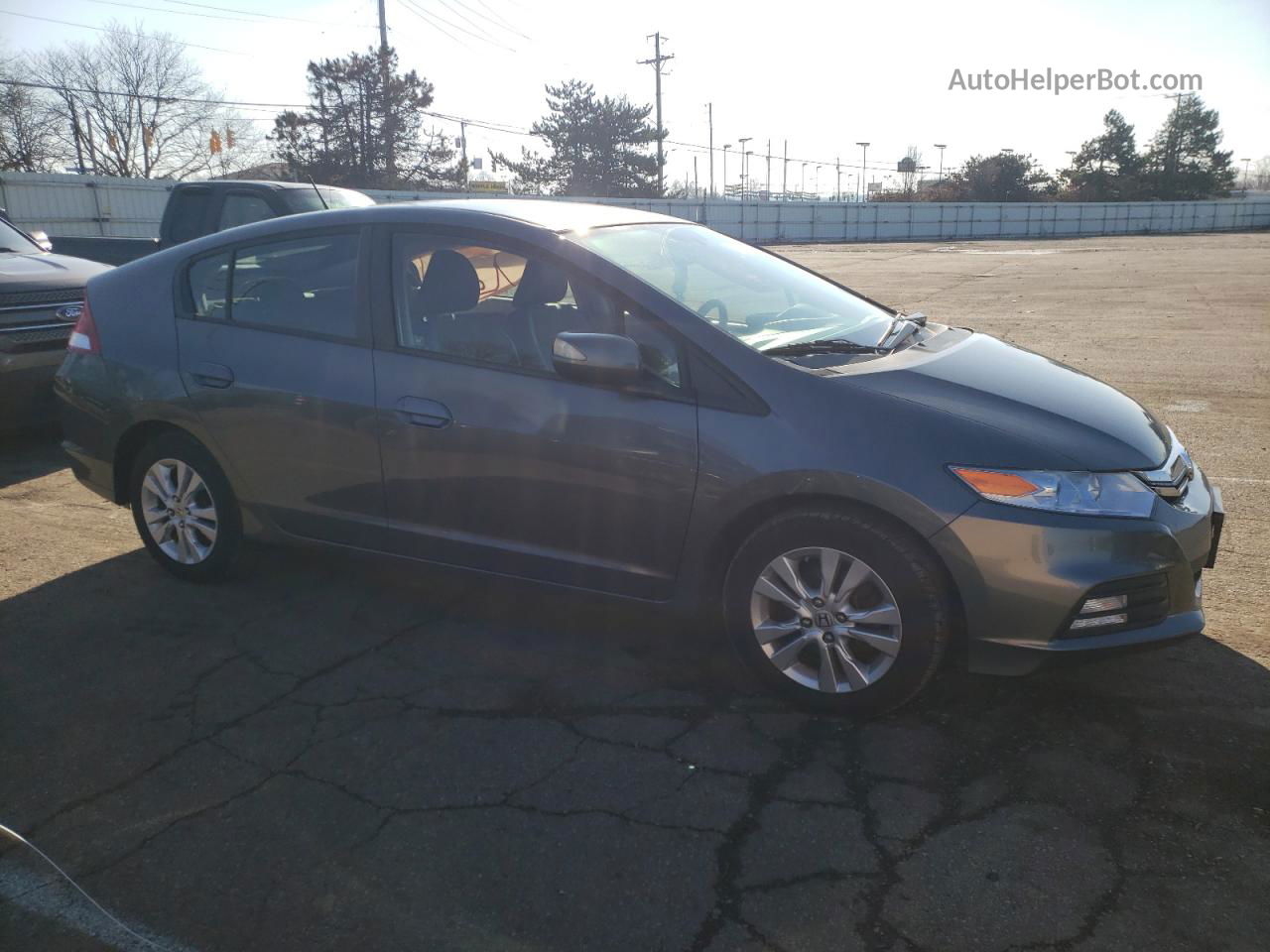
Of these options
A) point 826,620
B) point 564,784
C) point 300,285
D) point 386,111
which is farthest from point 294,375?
point 386,111

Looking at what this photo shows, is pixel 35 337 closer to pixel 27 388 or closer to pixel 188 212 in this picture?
pixel 27 388

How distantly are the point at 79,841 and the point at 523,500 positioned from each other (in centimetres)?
168

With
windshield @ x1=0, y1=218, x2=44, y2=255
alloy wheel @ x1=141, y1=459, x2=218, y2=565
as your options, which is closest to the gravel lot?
alloy wheel @ x1=141, y1=459, x2=218, y2=565

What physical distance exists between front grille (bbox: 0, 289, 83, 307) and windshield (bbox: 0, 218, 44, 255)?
110cm

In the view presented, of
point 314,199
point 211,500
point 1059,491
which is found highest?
point 314,199

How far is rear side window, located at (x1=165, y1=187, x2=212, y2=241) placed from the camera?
9852 millimetres

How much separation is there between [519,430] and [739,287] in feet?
3.96

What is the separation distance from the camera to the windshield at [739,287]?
3.70 metres

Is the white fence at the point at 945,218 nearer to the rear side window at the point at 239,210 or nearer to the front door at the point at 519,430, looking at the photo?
the rear side window at the point at 239,210

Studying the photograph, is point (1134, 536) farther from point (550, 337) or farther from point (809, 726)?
point (550, 337)

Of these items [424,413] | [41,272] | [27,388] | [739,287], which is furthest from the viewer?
[41,272]

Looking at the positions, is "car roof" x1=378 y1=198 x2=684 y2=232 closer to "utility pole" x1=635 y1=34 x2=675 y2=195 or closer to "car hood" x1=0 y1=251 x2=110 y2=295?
"car hood" x1=0 y1=251 x2=110 y2=295

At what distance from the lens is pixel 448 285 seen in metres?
3.97

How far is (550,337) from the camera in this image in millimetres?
3631
